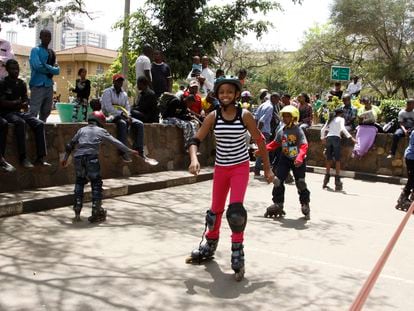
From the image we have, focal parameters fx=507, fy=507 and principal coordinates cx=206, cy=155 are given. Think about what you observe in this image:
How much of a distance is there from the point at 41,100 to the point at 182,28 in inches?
267

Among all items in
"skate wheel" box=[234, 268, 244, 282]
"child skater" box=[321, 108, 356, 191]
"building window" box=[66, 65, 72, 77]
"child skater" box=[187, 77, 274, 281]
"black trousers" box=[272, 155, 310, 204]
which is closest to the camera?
A: "skate wheel" box=[234, 268, 244, 282]

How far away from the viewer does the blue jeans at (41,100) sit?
862cm

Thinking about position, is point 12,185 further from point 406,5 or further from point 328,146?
point 406,5

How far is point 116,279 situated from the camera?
4.45 meters

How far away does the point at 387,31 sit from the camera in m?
35.7

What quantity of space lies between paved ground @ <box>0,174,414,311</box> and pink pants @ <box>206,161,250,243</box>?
1.27 ft

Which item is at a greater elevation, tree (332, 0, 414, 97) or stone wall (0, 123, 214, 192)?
tree (332, 0, 414, 97)

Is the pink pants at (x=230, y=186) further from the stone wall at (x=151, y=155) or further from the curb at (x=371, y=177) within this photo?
the curb at (x=371, y=177)

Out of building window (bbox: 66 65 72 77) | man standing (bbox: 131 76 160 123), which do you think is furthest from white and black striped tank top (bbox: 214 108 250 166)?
building window (bbox: 66 65 72 77)

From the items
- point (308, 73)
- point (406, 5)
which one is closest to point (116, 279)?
point (406, 5)

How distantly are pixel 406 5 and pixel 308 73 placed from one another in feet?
30.2

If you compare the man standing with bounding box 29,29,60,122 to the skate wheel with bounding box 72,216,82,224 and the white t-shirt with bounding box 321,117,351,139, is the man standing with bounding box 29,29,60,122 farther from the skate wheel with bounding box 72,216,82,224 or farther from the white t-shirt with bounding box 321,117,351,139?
the white t-shirt with bounding box 321,117,351,139

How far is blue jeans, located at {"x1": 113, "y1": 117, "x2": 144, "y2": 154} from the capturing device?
941cm

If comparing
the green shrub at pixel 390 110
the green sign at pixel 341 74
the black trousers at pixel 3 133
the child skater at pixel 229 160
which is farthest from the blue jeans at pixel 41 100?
the green shrub at pixel 390 110
